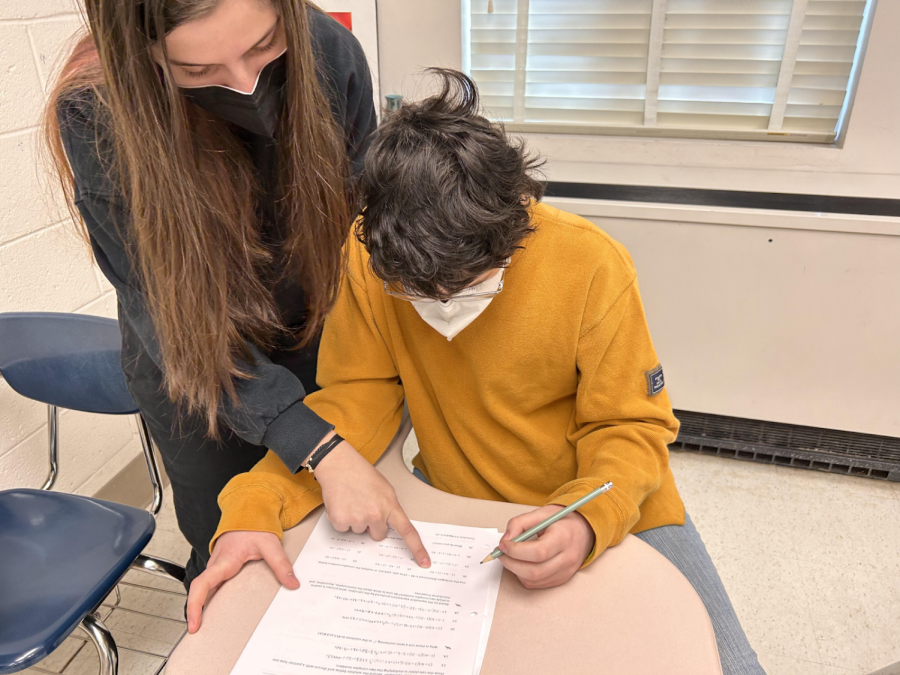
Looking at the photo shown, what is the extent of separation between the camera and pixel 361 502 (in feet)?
2.66

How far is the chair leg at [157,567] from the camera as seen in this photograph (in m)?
1.25

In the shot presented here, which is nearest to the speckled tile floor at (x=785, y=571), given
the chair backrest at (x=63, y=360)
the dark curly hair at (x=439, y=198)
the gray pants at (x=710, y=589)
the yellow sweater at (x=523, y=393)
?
the chair backrest at (x=63, y=360)

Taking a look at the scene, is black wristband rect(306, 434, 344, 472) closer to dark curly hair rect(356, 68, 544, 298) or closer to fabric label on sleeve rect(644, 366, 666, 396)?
dark curly hair rect(356, 68, 544, 298)

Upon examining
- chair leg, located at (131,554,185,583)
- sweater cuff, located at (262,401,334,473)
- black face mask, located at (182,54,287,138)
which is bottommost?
chair leg, located at (131,554,185,583)

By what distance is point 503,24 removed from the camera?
5.83 feet

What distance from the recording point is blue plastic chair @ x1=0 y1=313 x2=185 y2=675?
102 cm

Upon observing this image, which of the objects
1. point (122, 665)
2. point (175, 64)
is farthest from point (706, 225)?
point (122, 665)

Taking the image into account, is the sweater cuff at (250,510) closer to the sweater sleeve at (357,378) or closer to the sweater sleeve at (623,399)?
the sweater sleeve at (357,378)

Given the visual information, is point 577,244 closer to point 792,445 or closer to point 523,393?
point 523,393

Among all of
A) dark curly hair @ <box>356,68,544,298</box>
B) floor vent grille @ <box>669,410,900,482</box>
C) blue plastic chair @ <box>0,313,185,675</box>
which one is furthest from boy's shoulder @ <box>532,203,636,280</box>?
floor vent grille @ <box>669,410,900,482</box>

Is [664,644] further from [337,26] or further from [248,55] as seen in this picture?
[337,26]

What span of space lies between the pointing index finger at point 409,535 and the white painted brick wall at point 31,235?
1.11 m

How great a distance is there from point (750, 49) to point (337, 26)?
118 cm

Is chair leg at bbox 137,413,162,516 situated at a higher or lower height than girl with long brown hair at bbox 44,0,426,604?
lower
